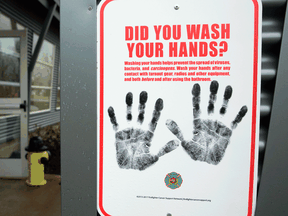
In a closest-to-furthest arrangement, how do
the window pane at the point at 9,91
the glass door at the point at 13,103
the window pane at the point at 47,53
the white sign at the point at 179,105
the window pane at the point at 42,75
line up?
the white sign at the point at 179,105 < the glass door at the point at 13,103 < the window pane at the point at 9,91 < the window pane at the point at 42,75 < the window pane at the point at 47,53

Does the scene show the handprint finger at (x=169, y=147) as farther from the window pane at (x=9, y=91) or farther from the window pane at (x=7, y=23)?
the window pane at (x=7, y=23)

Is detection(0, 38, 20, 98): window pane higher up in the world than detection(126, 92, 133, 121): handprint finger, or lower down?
higher up

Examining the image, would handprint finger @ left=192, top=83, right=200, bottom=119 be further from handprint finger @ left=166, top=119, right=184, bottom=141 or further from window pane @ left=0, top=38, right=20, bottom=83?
window pane @ left=0, top=38, right=20, bottom=83

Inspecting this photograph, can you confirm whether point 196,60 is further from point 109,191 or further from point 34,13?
point 34,13

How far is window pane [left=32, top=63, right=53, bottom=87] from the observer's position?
23.0 ft

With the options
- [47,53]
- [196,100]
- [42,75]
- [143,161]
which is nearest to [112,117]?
[143,161]

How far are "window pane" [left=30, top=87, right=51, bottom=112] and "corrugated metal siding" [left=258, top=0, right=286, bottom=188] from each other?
6.93 m

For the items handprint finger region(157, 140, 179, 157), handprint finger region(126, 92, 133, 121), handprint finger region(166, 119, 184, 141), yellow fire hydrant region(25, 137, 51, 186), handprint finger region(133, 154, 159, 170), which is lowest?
yellow fire hydrant region(25, 137, 51, 186)

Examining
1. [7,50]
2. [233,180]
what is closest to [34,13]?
[7,50]

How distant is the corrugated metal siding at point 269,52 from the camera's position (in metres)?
0.86

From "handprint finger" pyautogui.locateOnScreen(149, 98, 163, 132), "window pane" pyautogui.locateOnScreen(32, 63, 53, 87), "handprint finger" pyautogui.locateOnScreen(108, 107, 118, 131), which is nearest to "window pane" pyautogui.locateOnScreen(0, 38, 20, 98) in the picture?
"window pane" pyautogui.locateOnScreen(32, 63, 53, 87)

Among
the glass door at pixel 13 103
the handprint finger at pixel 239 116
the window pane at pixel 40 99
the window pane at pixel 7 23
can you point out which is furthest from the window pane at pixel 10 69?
the handprint finger at pixel 239 116

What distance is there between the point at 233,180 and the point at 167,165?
285mm

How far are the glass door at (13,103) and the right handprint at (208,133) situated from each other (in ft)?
13.2
